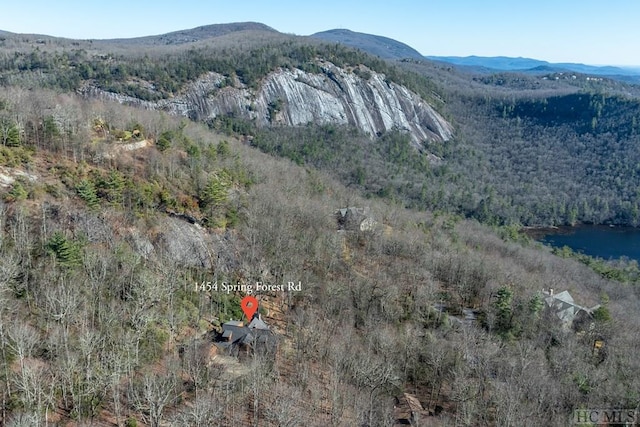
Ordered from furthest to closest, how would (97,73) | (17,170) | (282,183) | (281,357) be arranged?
1. (97,73)
2. (282,183)
3. (17,170)
4. (281,357)

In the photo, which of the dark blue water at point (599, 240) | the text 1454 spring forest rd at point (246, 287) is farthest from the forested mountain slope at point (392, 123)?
the text 1454 spring forest rd at point (246, 287)

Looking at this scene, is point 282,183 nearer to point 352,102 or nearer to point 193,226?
point 193,226

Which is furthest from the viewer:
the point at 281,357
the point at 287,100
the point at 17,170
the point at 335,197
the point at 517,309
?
the point at 287,100

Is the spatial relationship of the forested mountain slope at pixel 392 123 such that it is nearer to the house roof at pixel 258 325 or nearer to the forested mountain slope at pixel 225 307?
the forested mountain slope at pixel 225 307

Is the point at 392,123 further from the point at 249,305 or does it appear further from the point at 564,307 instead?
the point at 249,305

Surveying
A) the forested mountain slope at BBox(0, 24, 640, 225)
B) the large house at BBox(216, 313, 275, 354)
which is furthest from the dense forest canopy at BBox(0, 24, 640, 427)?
the forested mountain slope at BBox(0, 24, 640, 225)

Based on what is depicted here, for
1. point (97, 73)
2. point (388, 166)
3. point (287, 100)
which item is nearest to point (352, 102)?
point (287, 100)
